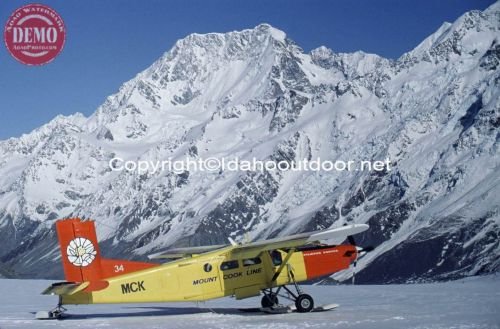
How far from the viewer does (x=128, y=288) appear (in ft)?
111

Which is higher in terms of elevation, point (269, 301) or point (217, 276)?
point (217, 276)

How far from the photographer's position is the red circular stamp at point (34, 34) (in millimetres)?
28141

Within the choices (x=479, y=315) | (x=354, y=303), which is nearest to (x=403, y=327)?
(x=479, y=315)

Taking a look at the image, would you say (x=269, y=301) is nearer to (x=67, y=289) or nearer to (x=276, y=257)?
(x=276, y=257)

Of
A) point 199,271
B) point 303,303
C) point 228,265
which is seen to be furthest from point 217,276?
point 303,303

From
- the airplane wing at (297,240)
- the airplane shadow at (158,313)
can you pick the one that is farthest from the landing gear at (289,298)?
the airplane wing at (297,240)

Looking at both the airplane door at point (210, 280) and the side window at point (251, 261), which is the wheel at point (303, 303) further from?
the airplane door at point (210, 280)

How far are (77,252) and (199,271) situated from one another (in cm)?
591

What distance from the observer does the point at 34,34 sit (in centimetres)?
2912

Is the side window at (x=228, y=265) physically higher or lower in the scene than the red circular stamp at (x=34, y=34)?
lower

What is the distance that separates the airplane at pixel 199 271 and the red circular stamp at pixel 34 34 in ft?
27.2

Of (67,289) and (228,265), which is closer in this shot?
(67,289)

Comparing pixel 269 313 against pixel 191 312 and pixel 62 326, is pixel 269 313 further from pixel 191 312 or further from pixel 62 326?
pixel 62 326

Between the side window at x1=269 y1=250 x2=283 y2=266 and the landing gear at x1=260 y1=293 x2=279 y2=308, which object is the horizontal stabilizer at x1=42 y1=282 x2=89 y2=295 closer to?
the landing gear at x1=260 y1=293 x2=279 y2=308
